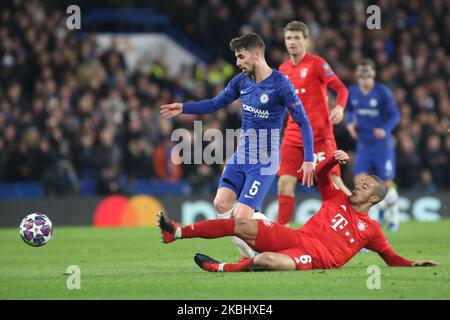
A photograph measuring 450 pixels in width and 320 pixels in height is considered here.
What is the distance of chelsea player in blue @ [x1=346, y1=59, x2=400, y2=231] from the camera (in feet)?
50.4

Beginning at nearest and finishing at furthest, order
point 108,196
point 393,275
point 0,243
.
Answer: point 393,275
point 0,243
point 108,196

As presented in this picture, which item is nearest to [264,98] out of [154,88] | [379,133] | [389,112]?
[379,133]

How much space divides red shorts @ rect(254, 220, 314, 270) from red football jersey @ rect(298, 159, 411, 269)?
A: 7cm

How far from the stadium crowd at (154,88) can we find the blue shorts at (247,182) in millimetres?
8990

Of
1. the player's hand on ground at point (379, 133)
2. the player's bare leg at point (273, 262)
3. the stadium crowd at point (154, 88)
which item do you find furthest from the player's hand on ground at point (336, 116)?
the stadium crowd at point (154, 88)

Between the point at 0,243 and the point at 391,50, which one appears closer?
the point at 0,243

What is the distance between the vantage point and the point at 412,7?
26.4 metres

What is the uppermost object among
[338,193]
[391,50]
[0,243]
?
[391,50]

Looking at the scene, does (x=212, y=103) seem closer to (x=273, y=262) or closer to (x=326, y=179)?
(x=326, y=179)

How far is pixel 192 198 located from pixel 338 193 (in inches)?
380

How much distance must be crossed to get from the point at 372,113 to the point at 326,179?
634 centimetres
